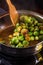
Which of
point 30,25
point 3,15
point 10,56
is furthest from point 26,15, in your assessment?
point 10,56

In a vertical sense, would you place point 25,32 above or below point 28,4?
above

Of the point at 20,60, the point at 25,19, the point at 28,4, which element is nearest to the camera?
the point at 20,60

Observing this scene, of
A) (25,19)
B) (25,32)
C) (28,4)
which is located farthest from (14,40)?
(28,4)

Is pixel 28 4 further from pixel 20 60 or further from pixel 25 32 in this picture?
pixel 20 60

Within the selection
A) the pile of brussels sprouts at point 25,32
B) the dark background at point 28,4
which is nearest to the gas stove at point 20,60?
the pile of brussels sprouts at point 25,32

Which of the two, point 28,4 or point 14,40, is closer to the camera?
point 14,40

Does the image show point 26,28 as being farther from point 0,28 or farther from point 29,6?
point 29,6

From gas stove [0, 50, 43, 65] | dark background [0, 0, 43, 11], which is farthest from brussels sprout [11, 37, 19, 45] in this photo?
dark background [0, 0, 43, 11]

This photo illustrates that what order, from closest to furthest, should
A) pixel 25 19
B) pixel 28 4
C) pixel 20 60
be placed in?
pixel 20 60
pixel 25 19
pixel 28 4
